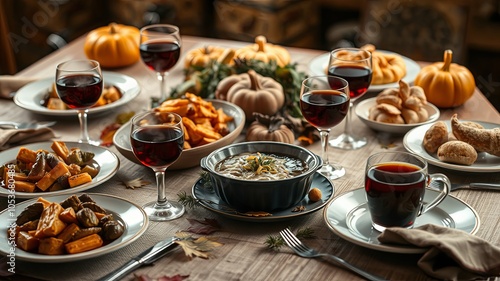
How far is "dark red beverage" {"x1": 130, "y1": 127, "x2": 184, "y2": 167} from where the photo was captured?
4.85ft

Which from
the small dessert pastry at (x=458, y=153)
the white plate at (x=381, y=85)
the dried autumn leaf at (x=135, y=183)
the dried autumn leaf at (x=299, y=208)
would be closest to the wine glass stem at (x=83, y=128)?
the dried autumn leaf at (x=135, y=183)

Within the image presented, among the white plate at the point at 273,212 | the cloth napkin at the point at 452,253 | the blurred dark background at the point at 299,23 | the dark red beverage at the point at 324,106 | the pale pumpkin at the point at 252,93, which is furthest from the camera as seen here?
the blurred dark background at the point at 299,23

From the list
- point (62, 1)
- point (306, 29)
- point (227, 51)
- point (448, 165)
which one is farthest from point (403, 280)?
point (62, 1)

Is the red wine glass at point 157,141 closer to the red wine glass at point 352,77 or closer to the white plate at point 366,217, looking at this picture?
the white plate at point 366,217

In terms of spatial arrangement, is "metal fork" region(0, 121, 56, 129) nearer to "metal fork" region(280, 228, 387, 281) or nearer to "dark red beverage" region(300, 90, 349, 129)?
"dark red beverage" region(300, 90, 349, 129)

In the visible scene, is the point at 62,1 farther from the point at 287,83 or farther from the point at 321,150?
the point at 321,150

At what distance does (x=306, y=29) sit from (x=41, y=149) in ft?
9.34

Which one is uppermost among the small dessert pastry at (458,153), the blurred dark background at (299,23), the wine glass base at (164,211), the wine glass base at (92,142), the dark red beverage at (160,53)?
the dark red beverage at (160,53)

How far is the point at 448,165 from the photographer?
1.75 metres

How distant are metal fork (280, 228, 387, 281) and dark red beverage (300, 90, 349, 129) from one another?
1.20 ft

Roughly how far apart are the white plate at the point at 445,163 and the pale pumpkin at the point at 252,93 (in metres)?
0.41

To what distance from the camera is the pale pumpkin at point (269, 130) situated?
1925 mm

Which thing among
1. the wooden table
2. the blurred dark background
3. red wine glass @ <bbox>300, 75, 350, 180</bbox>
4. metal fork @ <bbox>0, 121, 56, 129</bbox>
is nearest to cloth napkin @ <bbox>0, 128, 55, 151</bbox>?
metal fork @ <bbox>0, 121, 56, 129</bbox>

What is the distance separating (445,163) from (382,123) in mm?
291
